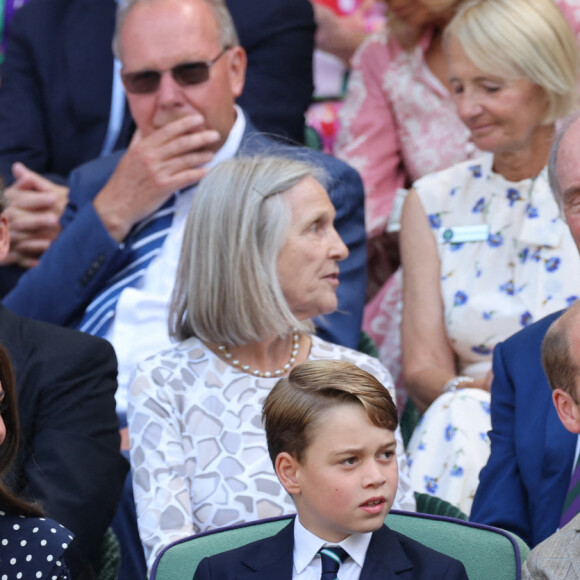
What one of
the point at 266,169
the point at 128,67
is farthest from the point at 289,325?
the point at 128,67

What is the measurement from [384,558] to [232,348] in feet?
3.35

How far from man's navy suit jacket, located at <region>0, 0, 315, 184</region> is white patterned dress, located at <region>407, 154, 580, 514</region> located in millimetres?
800

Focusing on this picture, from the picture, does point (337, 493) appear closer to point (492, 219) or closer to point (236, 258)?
point (236, 258)

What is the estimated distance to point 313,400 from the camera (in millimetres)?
2232

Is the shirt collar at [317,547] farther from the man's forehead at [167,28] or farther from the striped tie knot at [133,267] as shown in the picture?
the man's forehead at [167,28]

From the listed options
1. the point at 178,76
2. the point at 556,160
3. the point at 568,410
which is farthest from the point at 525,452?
the point at 178,76

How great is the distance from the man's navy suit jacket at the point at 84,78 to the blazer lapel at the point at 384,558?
Answer: 7.85 feet

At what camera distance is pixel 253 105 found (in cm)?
443

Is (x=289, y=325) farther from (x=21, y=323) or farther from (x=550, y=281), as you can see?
(x=550, y=281)

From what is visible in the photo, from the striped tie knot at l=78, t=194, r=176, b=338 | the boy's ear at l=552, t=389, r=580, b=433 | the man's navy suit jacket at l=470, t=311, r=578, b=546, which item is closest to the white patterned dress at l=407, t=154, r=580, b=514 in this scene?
the man's navy suit jacket at l=470, t=311, r=578, b=546

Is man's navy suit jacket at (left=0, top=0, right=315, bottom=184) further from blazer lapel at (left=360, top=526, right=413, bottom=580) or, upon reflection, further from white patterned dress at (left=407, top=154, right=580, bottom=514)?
blazer lapel at (left=360, top=526, right=413, bottom=580)

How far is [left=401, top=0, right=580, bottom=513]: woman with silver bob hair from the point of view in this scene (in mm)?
3648

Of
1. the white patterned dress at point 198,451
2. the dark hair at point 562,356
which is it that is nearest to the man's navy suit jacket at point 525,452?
the white patterned dress at point 198,451

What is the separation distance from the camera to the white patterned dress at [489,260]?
11.8 feet
